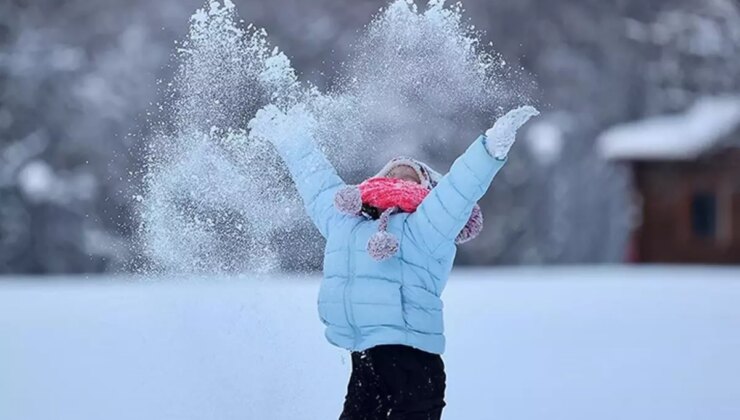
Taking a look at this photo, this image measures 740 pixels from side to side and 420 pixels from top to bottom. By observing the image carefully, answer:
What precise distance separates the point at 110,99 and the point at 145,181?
17347 millimetres

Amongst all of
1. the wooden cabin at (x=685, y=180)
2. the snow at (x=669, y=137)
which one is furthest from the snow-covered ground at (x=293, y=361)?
the wooden cabin at (x=685, y=180)

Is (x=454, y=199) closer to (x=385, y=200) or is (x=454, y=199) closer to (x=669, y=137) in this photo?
(x=385, y=200)

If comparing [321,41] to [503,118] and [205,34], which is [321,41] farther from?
[503,118]

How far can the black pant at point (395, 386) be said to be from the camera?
3400 millimetres

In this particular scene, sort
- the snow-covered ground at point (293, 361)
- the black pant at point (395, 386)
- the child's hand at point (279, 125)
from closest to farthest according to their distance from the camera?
the black pant at point (395, 386)
the child's hand at point (279, 125)
the snow-covered ground at point (293, 361)

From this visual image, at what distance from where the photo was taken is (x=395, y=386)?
3.43m

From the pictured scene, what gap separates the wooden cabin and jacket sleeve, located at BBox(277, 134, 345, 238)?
19.6 m

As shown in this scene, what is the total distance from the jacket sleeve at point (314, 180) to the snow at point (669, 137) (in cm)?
1960

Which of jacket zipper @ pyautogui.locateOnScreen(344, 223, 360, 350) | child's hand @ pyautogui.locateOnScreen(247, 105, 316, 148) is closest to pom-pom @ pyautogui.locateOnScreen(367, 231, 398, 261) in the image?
jacket zipper @ pyautogui.locateOnScreen(344, 223, 360, 350)

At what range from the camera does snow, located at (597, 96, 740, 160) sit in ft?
75.9

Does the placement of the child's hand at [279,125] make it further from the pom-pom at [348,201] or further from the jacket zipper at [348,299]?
the jacket zipper at [348,299]

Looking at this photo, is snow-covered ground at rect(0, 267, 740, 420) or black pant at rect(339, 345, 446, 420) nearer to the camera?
black pant at rect(339, 345, 446, 420)

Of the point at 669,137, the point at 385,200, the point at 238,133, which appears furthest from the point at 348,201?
the point at 669,137

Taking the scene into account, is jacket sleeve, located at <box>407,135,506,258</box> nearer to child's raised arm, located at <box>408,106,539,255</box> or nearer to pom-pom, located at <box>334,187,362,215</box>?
child's raised arm, located at <box>408,106,539,255</box>
